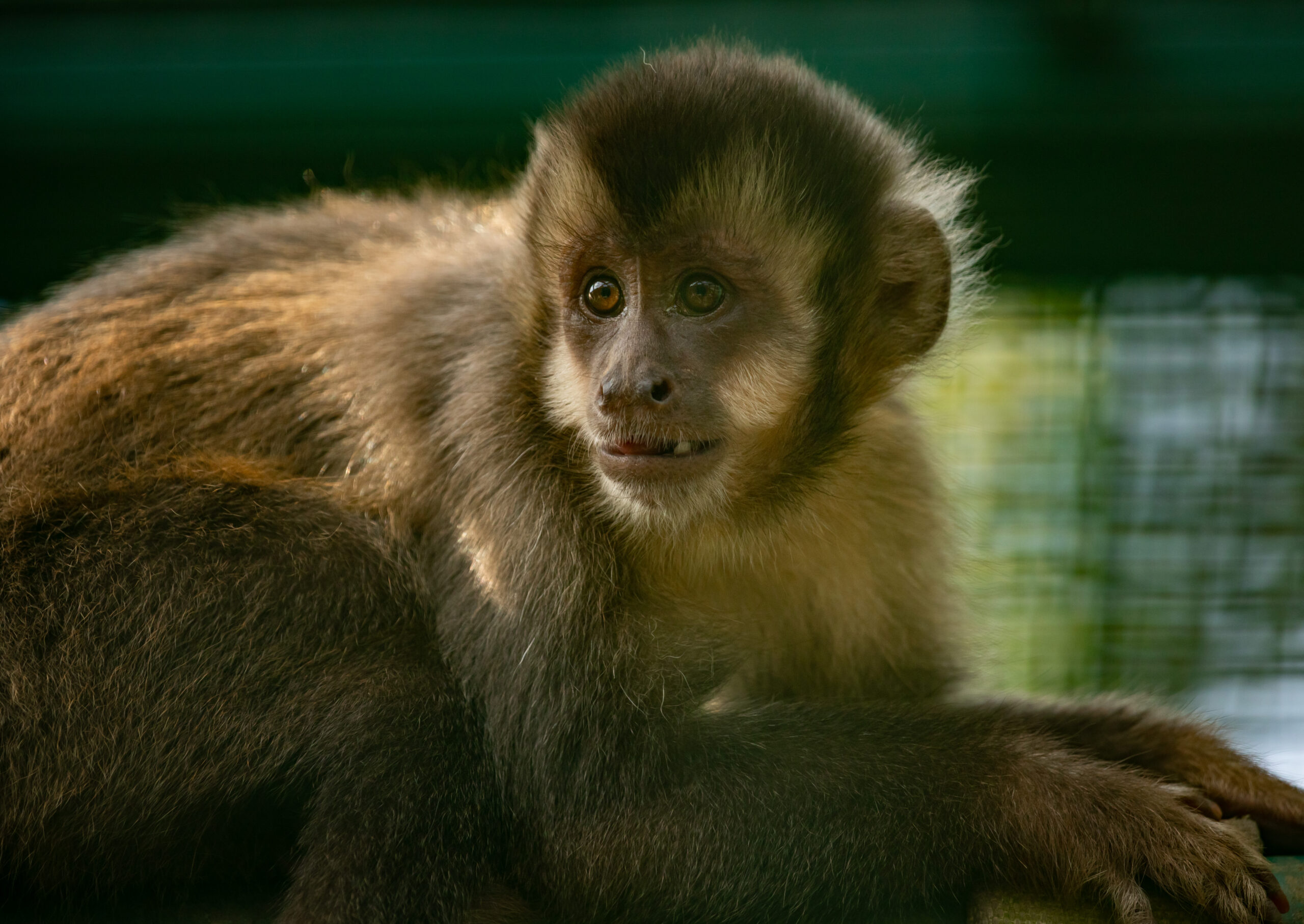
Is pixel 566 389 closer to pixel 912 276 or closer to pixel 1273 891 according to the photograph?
pixel 912 276

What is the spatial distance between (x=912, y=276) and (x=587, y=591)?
168 cm

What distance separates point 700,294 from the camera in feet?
15.4

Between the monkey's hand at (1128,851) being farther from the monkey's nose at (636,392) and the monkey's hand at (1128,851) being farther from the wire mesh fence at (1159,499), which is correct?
the wire mesh fence at (1159,499)

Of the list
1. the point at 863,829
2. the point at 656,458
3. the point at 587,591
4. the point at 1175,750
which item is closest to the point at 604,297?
the point at 656,458

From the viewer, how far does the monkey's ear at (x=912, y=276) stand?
4941 millimetres

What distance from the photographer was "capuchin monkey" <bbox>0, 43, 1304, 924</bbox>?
428cm

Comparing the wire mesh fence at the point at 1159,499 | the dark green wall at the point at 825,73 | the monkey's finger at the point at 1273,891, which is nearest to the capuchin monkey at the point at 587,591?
the monkey's finger at the point at 1273,891

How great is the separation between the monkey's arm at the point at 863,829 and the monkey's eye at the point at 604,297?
1.50 meters

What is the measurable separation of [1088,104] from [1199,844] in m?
3.37

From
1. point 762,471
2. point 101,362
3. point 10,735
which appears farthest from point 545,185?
point 10,735

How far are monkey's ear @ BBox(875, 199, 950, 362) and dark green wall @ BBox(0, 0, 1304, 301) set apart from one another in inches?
49.6

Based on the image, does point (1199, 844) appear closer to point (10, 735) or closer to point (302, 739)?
point (302, 739)

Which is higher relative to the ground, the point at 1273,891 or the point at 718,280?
the point at 718,280

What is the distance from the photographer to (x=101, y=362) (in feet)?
17.5
